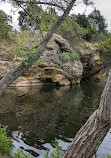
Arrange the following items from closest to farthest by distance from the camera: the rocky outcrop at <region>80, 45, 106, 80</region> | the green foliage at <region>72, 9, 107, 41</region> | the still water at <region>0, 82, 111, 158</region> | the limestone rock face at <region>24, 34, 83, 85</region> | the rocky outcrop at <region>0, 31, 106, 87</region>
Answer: the still water at <region>0, 82, 111, 158</region> < the rocky outcrop at <region>0, 31, 106, 87</region> < the limestone rock face at <region>24, 34, 83, 85</region> < the rocky outcrop at <region>80, 45, 106, 80</region> < the green foliage at <region>72, 9, 107, 41</region>

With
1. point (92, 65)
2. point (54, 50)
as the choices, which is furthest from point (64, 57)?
point (92, 65)

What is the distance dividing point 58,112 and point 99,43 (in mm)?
29405

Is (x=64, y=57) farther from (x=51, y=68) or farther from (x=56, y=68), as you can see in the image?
(x=51, y=68)

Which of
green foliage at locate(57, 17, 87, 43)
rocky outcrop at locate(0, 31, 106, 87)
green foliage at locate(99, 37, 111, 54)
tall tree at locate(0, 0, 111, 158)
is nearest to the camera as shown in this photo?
tall tree at locate(0, 0, 111, 158)

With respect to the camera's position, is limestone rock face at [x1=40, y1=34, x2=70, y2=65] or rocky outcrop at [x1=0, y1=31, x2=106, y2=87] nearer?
rocky outcrop at [x1=0, y1=31, x2=106, y2=87]

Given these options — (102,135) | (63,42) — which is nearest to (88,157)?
(102,135)

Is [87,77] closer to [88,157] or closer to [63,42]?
[63,42]

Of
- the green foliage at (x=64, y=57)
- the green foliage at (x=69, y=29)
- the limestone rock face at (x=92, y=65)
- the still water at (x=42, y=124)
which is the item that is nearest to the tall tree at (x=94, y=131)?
the still water at (x=42, y=124)

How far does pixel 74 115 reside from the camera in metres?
9.71

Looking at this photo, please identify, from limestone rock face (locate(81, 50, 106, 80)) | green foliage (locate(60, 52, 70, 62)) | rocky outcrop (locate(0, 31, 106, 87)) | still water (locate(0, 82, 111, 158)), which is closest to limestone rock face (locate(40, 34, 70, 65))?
rocky outcrop (locate(0, 31, 106, 87))

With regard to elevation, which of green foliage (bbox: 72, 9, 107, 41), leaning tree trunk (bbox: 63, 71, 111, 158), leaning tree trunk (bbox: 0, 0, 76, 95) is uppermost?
green foliage (bbox: 72, 9, 107, 41)

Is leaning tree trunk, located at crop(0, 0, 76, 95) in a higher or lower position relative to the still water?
higher

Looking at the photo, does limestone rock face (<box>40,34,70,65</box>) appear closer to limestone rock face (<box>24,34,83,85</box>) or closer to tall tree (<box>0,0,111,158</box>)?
limestone rock face (<box>24,34,83,85</box>)

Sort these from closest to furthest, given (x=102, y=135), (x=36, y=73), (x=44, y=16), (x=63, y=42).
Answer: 1. (x=102, y=135)
2. (x=44, y=16)
3. (x=36, y=73)
4. (x=63, y=42)
